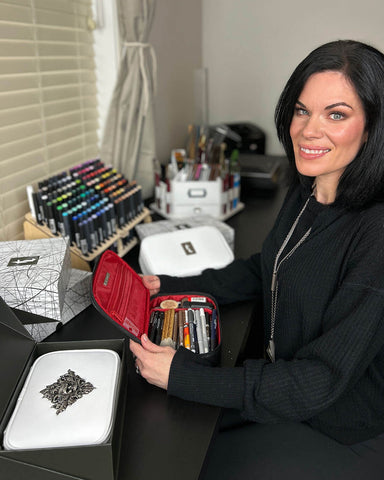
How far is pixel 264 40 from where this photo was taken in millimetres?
2412

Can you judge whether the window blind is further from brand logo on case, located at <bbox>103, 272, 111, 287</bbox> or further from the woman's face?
the woman's face

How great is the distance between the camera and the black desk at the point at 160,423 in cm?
69

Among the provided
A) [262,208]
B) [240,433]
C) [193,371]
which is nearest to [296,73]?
[193,371]

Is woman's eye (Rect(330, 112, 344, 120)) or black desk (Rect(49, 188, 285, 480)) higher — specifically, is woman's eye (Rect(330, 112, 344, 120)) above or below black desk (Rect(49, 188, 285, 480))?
above

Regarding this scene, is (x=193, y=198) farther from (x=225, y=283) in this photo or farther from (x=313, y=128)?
(x=313, y=128)

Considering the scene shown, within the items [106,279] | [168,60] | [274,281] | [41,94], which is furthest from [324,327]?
[168,60]

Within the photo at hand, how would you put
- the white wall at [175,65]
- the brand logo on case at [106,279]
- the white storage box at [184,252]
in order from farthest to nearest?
the white wall at [175,65] < the white storage box at [184,252] < the brand logo on case at [106,279]

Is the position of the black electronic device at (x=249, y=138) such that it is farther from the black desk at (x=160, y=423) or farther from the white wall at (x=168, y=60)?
the black desk at (x=160, y=423)

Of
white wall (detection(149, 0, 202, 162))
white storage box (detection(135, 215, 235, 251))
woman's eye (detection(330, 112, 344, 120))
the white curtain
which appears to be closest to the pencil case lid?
white storage box (detection(135, 215, 235, 251))

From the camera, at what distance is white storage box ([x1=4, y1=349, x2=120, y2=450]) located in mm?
667

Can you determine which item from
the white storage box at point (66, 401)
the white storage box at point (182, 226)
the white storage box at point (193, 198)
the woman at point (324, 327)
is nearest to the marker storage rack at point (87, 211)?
the white storage box at point (182, 226)

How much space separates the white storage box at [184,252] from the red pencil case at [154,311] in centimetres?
17

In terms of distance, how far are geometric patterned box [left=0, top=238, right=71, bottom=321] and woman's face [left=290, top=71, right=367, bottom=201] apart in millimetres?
571

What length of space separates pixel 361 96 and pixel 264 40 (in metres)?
1.76
